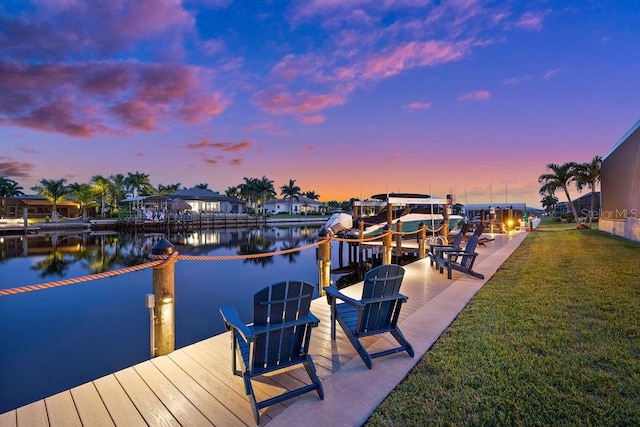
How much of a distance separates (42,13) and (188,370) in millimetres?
19206

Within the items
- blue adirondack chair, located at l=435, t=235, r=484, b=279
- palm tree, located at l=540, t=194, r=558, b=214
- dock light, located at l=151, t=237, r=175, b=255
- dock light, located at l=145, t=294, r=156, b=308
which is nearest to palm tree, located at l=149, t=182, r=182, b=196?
blue adirondack chair, located at l=435, t=235, r=484, b=279

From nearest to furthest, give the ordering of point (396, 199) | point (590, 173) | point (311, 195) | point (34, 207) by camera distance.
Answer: point (396, 199) < point (590, 173) < point (34, 207) < point (311, 195)

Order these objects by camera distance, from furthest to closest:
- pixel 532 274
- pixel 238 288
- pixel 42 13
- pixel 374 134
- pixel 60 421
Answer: pixel 374 134, pixel 42 13, pixel 238 288, pixel 532 274, pixel 60 421

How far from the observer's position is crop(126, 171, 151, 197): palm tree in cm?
6575

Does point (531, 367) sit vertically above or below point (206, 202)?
below

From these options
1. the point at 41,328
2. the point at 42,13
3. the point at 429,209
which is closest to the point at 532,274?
the point at 41,328

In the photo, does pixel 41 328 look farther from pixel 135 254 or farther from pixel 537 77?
pixel 537 77

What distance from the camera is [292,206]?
80938mm

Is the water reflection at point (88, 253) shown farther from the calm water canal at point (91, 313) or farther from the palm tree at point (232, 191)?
the palm tree at point (232, 191)

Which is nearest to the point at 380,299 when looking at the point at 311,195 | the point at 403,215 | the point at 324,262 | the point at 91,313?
the point at 324,262

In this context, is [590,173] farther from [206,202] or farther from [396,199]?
[206,202]

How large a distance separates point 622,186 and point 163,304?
27.4 m

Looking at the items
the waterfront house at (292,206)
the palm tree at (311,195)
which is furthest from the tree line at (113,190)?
the palm tree at (311,195)

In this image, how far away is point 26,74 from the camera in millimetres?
16516
